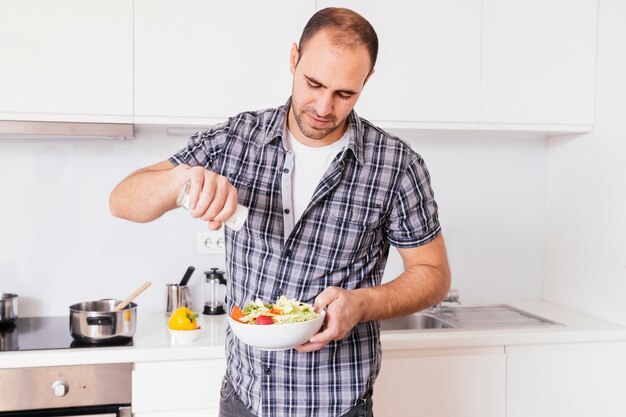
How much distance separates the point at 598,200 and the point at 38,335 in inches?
79.2

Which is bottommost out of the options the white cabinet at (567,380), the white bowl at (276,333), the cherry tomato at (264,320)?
the white cabinet at (567,380)

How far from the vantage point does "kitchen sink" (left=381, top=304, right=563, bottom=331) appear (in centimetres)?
225

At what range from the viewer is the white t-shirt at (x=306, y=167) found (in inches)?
56.2

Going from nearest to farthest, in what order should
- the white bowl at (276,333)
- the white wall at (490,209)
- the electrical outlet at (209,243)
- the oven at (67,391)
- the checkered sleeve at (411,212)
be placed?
the white bowl at (276,333) < the checkered sleeve at (411,212) < the oven at (67,391) < the electrical outlet at (209,243) < the white wall at (490,209)

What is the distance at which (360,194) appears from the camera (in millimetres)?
1433

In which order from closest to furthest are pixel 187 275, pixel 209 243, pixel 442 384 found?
pixel 442 384
pixel 187 275
pixel 209 243

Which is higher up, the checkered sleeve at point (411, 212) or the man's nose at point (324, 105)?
the man's nose at point (324, 105)

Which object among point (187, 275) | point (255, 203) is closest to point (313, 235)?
point (255, 203)

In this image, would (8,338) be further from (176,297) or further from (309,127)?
(309,127)

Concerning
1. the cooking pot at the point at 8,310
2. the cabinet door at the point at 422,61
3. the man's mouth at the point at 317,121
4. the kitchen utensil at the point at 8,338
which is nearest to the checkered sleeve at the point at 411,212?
the man's mouth at the point at 317,121

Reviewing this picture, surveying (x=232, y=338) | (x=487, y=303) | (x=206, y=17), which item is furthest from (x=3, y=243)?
(x=487, y=303)

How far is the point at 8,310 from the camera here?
2143mm

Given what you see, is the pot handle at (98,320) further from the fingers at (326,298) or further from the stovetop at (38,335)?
the fingers at (326,298)

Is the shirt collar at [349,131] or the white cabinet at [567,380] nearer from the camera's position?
the shirt collar at [349,131]
